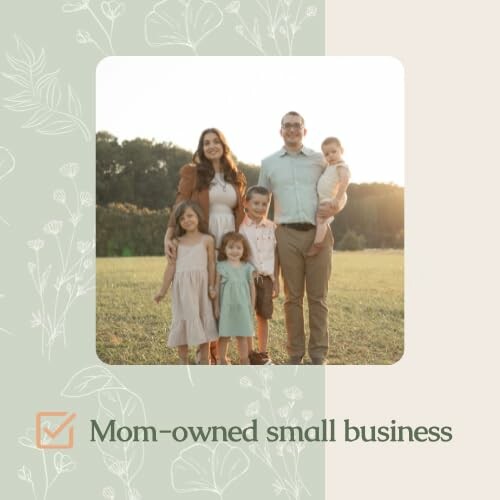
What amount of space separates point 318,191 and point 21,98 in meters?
2.15

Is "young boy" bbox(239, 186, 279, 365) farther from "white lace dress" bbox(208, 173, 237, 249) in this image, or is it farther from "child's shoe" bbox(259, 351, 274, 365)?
"white lace dress" bbox(208, 173, 237, 249)

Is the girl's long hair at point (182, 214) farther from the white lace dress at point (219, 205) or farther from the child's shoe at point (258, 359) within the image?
the child's shoe at point (258, 359)

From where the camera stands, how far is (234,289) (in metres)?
5.40

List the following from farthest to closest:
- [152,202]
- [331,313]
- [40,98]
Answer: [152,202], [331,313], [40,98]

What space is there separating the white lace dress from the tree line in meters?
0.62

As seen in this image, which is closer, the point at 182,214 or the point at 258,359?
the point at 182,214

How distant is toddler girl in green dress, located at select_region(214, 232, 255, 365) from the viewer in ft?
17.7

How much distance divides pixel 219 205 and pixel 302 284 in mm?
837

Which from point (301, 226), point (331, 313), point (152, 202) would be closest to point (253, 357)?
point (301, 226)

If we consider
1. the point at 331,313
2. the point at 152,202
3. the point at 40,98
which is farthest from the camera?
the point at 152,202

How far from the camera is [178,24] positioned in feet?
16.6

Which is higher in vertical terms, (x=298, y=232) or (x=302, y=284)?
(x=298, y=232)

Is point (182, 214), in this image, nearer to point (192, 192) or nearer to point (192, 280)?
point (192, 192)

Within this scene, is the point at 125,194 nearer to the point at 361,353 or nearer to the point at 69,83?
the point at 69,83
